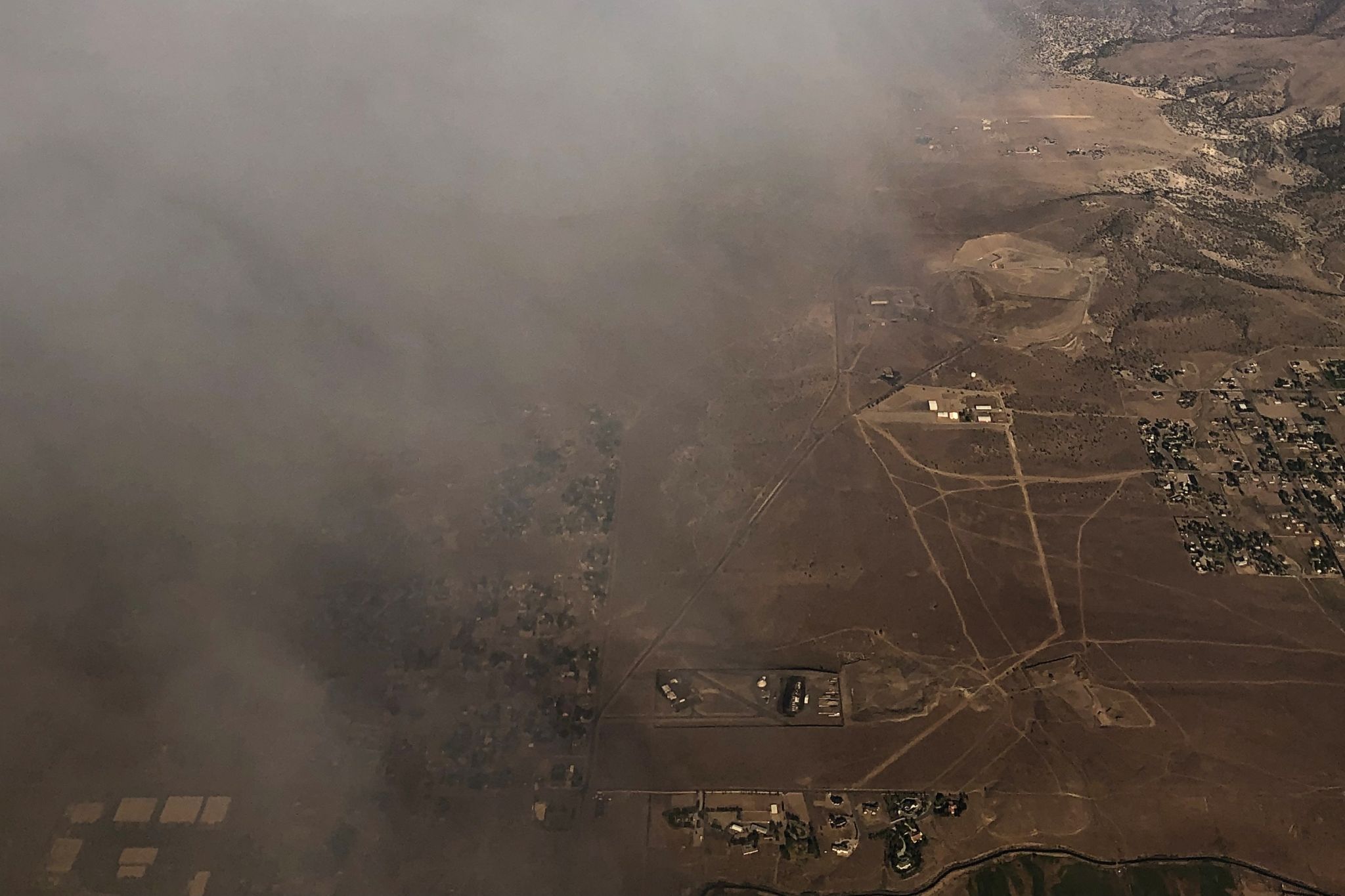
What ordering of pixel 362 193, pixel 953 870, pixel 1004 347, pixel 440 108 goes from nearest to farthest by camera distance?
pixel 953 870 < pixel 1004 347 < pixel 362 193 < pixel 440 108

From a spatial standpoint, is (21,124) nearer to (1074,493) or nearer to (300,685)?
(300,685)

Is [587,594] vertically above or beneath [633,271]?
beneath

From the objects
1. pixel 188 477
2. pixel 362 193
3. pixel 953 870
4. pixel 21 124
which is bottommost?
pixel 953 870

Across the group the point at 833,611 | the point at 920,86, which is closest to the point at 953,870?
the point at 833,611

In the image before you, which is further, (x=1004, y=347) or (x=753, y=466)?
(x=1004, y=347)

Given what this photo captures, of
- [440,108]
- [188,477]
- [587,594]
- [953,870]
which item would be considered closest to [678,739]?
[587,594]

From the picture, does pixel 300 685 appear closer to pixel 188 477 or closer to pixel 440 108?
pixel 188 477

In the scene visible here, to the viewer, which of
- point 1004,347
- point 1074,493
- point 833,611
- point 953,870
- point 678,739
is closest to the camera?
point 953,870
